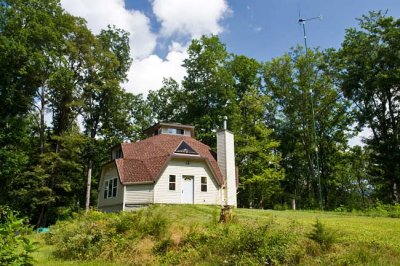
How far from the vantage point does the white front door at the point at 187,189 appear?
25.8 meters

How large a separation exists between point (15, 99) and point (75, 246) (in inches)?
935

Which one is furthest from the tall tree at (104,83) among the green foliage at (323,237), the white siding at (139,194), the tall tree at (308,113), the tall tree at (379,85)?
the green foliage at (323,237)

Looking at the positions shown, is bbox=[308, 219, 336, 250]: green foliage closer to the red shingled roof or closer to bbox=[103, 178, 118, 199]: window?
the red shingled roof

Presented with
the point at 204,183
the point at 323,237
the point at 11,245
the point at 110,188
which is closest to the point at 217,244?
the point at 323,237

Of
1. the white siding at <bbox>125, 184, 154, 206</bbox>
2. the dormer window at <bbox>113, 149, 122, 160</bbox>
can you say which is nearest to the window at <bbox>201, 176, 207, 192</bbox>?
the white siding at <bbox>125, 184, 154, 206</bbox>

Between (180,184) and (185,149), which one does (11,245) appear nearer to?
(180,184)

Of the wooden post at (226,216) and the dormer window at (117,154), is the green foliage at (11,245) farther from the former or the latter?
the dormer window at (117,154)

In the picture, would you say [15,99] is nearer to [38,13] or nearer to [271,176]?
[38,13]

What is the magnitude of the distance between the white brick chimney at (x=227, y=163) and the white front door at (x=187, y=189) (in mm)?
2854

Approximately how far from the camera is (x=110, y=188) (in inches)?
1087

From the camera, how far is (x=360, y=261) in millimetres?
8227

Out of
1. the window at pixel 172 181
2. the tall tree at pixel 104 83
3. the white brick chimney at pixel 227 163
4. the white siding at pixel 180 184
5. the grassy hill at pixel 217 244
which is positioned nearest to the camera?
the grassy hill at pixel 217 244

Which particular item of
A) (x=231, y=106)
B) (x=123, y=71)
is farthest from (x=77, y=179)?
(x=231, y=106)

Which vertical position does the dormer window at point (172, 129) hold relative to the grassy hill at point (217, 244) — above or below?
above
